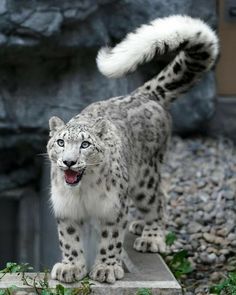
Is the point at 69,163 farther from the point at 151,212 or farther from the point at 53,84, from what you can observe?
the point at 53,84

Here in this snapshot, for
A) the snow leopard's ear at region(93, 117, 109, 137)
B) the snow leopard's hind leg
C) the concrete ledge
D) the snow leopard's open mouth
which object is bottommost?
the concrete ledge

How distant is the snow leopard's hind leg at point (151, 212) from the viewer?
4801 mm

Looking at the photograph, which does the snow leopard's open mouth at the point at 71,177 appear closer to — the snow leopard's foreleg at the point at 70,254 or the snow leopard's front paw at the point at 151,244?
the snow leopard's foreleg at the point at 70,254

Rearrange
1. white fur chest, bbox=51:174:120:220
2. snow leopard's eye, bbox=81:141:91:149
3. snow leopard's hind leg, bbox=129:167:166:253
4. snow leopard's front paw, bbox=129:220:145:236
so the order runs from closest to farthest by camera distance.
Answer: snow leopard's eye, bbox=81:141:91:149, white fur chest, bbox=51:174:120:220, snow leopard's hind leg, bbox=129:167:166:253, snow leopard's front paw, bbox=129:220:145:236

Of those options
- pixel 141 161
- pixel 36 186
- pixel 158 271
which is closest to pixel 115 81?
pixel 36 186

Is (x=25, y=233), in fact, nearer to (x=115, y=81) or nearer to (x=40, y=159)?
(x=40, y=159)

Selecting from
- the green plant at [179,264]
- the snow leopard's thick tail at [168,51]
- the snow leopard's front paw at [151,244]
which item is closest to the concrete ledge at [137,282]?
the snow leopard's front paw at [151,244]

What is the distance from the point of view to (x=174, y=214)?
6.19 meters

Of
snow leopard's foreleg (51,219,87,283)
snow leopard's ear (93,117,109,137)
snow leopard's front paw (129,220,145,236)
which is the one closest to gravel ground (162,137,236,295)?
snow leopard's front paw (129,220,145,236)

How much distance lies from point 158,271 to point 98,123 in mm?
897

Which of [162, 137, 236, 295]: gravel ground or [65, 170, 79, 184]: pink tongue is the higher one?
[65, 170, 79, 184]: pink tongue

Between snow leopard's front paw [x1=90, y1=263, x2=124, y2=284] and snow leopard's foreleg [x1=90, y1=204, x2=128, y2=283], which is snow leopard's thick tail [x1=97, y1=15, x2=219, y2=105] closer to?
snow leopard's foreleg [x1=90, y1=204, x2=128, y2=283]

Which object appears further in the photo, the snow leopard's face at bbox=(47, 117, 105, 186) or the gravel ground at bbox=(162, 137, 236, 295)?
the gravel ground at bbox=(162, 137, 236, 295)

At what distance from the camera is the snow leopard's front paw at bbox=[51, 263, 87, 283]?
4098 mm
